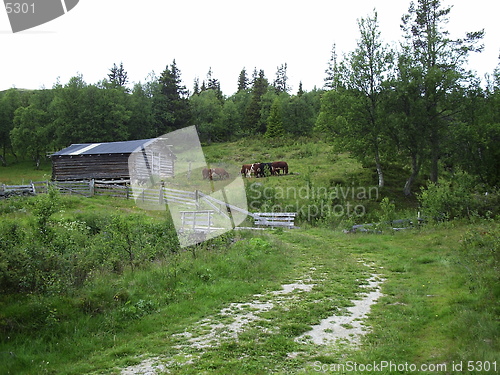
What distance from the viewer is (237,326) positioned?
6.69 m

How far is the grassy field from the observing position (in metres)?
5.33

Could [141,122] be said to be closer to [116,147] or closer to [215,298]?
[116,147]

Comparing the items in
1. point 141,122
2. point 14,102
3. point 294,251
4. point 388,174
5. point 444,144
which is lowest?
point 294,251

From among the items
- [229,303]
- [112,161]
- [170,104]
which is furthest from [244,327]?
[170,104]

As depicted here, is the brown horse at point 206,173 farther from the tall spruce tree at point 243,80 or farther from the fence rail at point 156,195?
the tall spruce tree at point 243,80

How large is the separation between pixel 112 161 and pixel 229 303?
30.0 metres

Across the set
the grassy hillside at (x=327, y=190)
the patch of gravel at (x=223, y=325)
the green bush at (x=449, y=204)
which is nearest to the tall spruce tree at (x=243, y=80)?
the grassy hillside at (x=327, y=190)

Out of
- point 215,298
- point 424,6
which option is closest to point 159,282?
point 215,298

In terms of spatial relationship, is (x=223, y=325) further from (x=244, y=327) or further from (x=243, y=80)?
(x=243, y=80)

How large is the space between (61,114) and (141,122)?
11.8 m

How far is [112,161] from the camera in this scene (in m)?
34.9

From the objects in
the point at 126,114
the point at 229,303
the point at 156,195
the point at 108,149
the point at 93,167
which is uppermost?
the point at 126,114

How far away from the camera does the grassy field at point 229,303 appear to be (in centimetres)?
533

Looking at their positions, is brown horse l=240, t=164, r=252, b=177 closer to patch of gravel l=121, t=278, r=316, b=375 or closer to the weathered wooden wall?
the weathered wooden wall
